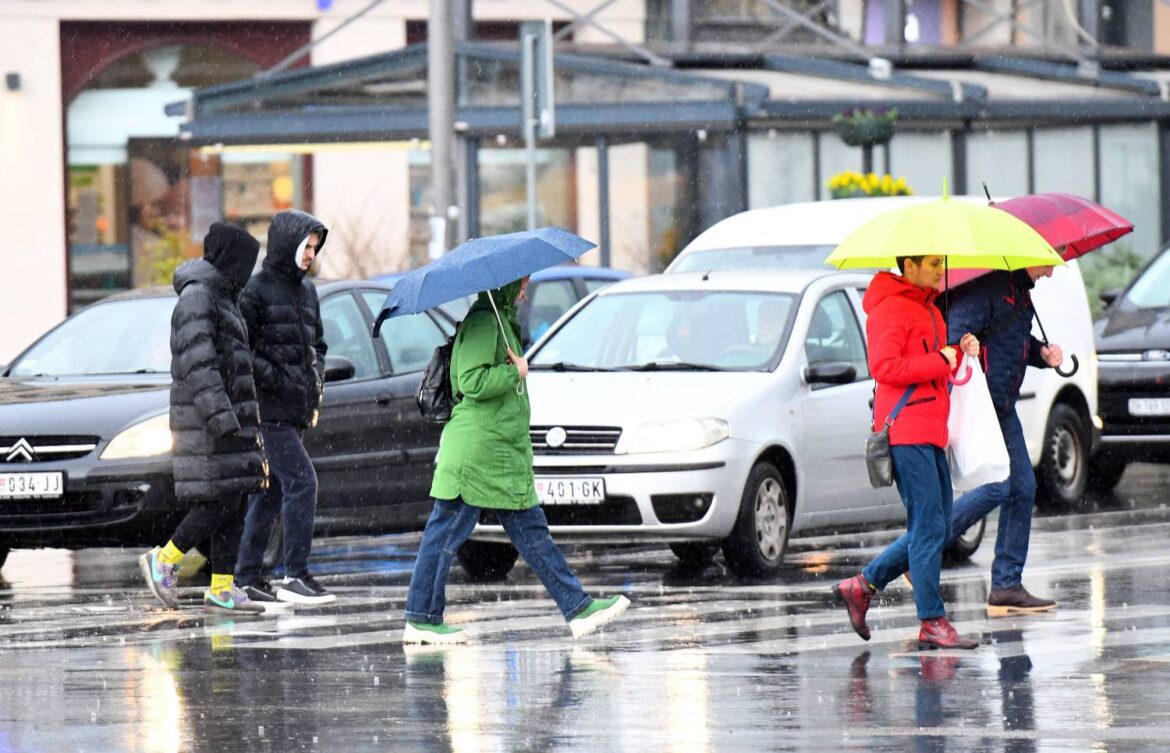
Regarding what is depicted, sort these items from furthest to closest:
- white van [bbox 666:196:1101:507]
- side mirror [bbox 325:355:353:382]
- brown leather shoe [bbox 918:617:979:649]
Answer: white van [bbox 666:196:1101:507] < side mirror [bbox 325:355:353:382] < brown leather shoe [bbox 918:617:979:649]

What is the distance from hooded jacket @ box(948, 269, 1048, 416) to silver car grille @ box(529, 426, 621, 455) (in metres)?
2.28

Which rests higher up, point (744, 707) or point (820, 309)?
point (820, 309)

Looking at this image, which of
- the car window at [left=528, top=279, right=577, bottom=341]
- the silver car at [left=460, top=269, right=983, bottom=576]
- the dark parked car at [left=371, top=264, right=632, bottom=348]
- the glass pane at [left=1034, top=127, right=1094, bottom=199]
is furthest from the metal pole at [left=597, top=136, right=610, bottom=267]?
the silver car at [left=460, top=269, right=983, bottom=576]

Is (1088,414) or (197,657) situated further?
(1088,414)

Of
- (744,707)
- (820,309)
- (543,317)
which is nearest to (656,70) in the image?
(543,317)

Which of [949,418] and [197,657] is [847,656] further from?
[197,657]

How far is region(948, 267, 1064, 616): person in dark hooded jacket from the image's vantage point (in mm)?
10562

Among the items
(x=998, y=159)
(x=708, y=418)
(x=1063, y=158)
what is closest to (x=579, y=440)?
(x=708, y=418)

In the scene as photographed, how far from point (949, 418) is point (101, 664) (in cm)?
337

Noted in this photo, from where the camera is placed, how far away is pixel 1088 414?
53.1 ft

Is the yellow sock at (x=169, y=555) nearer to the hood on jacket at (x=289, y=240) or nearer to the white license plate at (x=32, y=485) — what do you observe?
the white license plate at (x=32, y=485)

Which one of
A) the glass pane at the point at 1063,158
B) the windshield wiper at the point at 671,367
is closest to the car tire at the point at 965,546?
Answer: the windshield wiper at the point at 671,367

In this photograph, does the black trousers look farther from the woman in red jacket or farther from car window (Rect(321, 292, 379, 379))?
the woman in red jacket

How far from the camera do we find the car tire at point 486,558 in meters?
13.1
